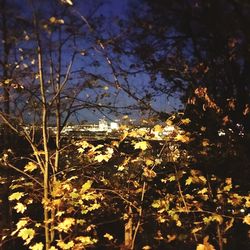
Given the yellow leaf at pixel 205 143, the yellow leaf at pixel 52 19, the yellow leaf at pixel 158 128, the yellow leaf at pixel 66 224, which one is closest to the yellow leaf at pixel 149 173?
the yellow leaf at pixel 158 128

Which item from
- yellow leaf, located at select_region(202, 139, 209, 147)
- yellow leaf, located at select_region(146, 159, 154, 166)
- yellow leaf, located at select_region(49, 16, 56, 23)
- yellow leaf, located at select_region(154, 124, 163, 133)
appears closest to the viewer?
Answer: yellow leaf, located at select_region(49, 16, 56, 23)

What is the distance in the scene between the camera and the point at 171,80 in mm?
10273

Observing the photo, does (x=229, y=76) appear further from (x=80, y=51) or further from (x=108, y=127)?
(x=80, y=51)

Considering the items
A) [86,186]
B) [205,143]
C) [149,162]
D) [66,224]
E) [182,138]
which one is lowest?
[66,224]

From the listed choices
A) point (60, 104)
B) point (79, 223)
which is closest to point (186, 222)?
point (79, 223)

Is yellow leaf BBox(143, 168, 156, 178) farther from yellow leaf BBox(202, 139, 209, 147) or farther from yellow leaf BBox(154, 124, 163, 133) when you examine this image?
yellow leaf BBox(202, 139, 209, 147)

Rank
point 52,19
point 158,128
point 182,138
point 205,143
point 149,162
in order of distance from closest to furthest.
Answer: point 52,19 → point 182,138 → point 158,128 → point 149,162 → point 205,143

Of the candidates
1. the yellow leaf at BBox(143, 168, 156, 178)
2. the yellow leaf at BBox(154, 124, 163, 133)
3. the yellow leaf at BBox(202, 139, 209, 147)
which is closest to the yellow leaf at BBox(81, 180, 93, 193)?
the yellow leaf at BBox(143, 168, 156, 178)

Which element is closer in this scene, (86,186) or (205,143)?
(86,186)

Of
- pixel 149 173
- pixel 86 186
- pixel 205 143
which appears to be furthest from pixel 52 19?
pixel 205 143

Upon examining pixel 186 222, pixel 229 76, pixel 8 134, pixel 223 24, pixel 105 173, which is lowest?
pixel 186 222

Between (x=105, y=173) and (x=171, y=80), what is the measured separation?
314 centimetres

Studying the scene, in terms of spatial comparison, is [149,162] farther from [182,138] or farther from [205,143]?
[205,143]

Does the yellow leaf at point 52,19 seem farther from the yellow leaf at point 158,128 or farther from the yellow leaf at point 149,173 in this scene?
the yellow leaf at point 149,173
